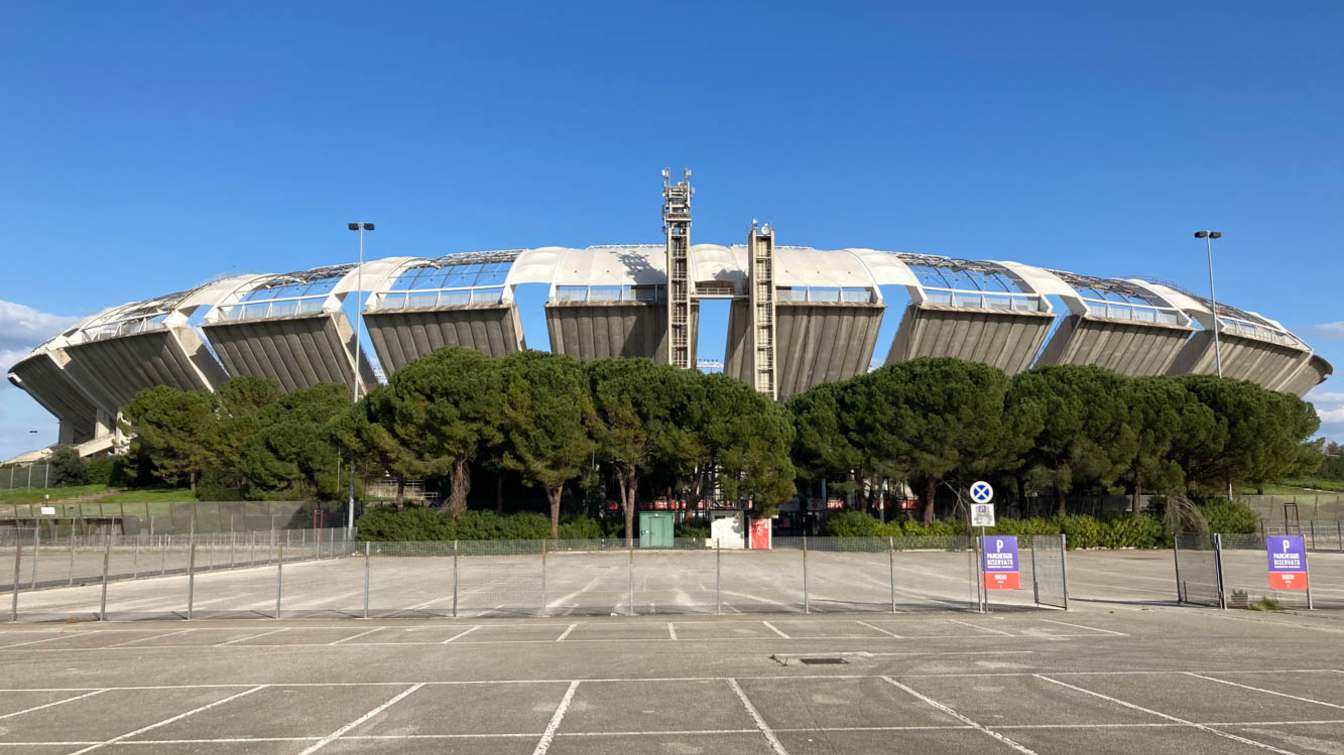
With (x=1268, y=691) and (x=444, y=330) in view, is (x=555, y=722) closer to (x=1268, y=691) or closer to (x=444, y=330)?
(x=1268, y=691)

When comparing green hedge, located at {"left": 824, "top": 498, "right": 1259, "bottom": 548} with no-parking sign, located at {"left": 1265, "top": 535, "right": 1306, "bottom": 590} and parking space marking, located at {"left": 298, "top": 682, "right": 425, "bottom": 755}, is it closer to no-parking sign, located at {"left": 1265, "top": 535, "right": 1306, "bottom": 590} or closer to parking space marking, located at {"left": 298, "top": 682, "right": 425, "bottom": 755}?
no-parking sign, located at {"left": 1265, "top": 535, "right": 1306, "bottom": 590}

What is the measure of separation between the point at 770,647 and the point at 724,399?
37661 millimetres

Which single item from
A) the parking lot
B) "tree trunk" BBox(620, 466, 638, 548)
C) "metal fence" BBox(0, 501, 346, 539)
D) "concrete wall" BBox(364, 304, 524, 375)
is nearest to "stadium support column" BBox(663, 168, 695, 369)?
"concrete wall" BBox(364, 304, 524, 375)

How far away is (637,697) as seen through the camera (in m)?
10.4

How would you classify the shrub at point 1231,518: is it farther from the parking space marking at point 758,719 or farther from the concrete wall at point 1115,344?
the parking space marking at point 758,719

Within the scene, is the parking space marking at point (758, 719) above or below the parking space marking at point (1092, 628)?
above

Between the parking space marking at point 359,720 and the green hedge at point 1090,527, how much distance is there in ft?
138

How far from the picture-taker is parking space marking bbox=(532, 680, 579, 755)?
800 centimetres

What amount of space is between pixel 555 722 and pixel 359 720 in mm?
2037

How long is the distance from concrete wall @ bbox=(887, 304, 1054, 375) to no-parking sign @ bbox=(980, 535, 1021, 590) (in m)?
55.3

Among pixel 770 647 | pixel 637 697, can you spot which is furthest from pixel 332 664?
pixel 770 647

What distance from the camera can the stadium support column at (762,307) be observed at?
7062 centimetres

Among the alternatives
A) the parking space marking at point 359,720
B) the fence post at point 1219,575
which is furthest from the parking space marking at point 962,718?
the fence post at point 1219,575

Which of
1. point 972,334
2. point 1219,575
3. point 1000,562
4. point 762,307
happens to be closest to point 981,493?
point 1000,562
